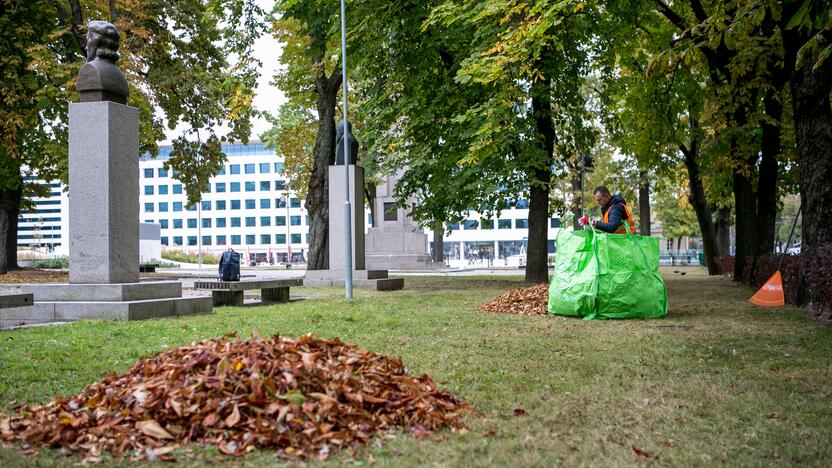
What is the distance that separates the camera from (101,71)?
38.0 feet

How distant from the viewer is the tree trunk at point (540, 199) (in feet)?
64.3

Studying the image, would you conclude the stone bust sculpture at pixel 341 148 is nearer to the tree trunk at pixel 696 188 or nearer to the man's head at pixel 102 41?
the man's head at pixel 102 41

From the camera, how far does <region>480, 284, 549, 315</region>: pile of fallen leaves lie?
1256 centimetres

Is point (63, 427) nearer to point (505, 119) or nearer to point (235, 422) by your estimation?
point (235, 422)

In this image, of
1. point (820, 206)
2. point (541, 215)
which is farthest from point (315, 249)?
point (820, 206)

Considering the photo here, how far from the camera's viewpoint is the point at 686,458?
4.18 m

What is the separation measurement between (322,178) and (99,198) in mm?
13223

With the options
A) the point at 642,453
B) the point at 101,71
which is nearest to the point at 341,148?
the point at 101,71

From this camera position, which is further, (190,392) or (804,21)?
(804,21)

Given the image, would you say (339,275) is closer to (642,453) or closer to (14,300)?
(14,300)

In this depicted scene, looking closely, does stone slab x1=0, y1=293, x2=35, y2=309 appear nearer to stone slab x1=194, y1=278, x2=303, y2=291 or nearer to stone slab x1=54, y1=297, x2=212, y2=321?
stone slab x1=54, y1=297, x2=212, y2=321

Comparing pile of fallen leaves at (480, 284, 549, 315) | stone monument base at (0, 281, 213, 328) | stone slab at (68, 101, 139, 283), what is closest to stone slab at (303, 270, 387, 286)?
pile of fallen leaves at (480, 284, 549, 315)

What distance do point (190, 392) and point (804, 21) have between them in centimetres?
584

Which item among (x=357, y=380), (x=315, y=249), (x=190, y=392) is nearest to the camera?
(x=190, y=392)
